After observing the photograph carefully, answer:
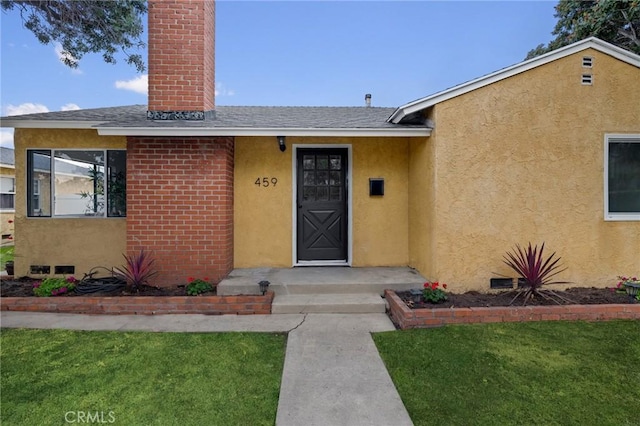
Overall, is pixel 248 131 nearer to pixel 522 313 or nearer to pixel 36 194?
pixel 36 194

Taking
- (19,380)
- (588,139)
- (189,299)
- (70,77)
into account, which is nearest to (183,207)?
(189,299)

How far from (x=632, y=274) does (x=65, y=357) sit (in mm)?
8325

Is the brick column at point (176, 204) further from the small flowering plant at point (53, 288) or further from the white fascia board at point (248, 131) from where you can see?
the small flowering plant at point (53, 288)

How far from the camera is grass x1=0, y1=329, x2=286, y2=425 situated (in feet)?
8.57

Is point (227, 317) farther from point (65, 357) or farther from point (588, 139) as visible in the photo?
point (588, 139)

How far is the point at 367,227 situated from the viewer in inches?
257

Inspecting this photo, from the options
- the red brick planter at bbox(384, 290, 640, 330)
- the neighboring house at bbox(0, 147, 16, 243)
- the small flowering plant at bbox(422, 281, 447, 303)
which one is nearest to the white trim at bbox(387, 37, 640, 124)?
the small flowering plant at bbox(422, 281, 447, 303)

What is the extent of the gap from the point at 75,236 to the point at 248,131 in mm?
4112

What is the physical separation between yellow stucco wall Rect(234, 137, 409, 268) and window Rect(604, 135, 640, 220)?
334cm

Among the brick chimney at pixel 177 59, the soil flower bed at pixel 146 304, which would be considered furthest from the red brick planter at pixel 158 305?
the brick chimney at pixel 177 59

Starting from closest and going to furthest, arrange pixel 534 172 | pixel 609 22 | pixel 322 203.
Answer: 1. pixel 534 172
2. pixel 322 203
3. pixel 609 22

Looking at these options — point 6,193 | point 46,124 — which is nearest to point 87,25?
point 46,124

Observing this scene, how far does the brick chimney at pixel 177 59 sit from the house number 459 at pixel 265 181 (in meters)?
1.58

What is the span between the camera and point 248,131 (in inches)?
214
